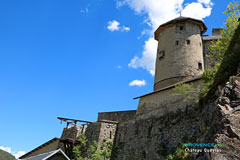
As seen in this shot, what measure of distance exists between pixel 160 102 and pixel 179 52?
25.2 feet

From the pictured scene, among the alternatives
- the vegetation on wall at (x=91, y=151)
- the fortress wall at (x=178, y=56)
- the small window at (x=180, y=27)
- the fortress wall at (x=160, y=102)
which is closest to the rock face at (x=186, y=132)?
the fortress wall at (x=160, y=102)

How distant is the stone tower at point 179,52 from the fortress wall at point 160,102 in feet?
12.6

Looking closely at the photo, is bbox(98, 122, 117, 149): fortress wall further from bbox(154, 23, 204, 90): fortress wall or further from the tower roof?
the tower roof

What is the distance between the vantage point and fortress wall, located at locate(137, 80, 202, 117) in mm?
15460

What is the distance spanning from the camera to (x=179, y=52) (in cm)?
2258

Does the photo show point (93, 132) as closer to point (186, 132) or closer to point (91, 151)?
point (91, 151)

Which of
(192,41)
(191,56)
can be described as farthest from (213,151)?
(192,41)

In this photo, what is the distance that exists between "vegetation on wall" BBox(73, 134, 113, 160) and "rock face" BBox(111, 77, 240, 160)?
70cm

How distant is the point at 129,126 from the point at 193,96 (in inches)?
268

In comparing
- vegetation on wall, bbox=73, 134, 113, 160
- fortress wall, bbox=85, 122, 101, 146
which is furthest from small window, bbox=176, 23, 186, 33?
vegetation on wall, bbox=73, 134, 113, 160

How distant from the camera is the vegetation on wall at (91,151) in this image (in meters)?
18.5

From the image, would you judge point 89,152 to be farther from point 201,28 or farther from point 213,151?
point 201,28

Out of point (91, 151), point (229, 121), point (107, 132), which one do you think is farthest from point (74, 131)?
point (229, 121)

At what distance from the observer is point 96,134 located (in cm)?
2019
